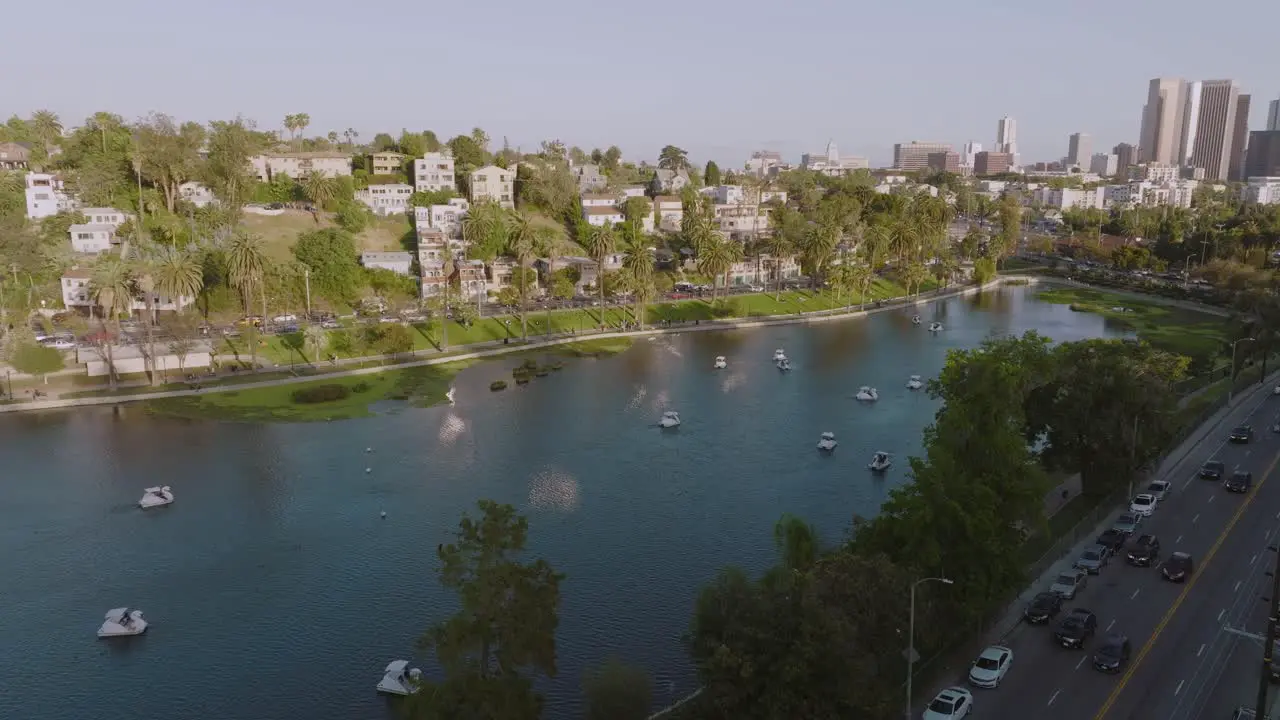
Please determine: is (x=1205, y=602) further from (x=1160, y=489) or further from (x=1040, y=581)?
(x=1160, y=489)

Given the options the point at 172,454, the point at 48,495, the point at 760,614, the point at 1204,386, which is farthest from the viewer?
the point at 1204,386

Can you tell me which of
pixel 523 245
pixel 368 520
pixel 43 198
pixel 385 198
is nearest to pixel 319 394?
pixel 368 520

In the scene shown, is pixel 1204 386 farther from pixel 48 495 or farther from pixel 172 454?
pixel 48 495

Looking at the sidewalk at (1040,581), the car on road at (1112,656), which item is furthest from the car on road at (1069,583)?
the car on road at (1112,656)

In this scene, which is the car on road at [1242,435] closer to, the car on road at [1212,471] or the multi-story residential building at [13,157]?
the car on road at [1212,471]

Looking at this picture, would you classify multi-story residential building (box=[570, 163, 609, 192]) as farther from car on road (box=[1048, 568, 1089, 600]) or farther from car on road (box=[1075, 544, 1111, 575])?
car on road (box=[1048, 568, 1089, 600])

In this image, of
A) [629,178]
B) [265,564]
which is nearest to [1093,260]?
[629,178]

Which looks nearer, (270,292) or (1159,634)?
(1159,634)
